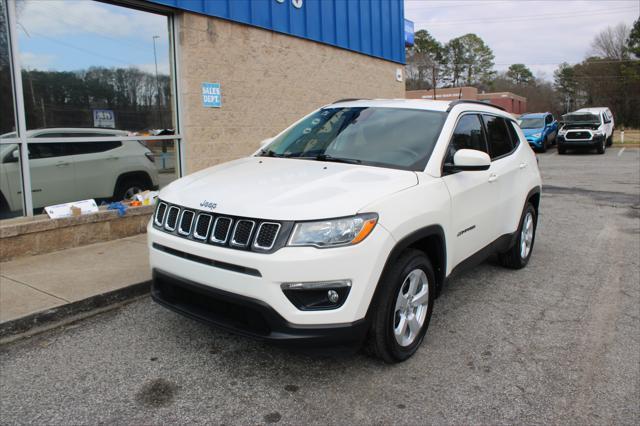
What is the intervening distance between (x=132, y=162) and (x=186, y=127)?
108 cm

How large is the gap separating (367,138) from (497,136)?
1.72 m

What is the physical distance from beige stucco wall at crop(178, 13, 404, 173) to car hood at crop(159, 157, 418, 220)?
4.56m

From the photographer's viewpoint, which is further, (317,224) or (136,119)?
(136,119)

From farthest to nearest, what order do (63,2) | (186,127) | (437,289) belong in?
(186,127), (63,2), (437,289)

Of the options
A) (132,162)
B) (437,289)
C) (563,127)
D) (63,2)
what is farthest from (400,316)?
(563,127)

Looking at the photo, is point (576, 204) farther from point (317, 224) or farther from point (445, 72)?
point (445, 72)

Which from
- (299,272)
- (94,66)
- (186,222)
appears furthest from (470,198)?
(94,66)

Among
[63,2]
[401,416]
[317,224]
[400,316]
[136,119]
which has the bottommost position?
[401,416]

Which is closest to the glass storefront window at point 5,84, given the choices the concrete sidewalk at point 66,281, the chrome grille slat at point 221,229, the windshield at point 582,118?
the concrete sidewalk at point 66,281

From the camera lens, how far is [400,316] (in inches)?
141

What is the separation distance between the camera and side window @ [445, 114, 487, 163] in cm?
432

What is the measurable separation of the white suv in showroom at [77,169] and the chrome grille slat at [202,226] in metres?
4.00

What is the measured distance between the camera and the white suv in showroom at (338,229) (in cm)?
308

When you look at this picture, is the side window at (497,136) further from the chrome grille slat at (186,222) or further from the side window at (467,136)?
the chrome grille slat at (186,222)
